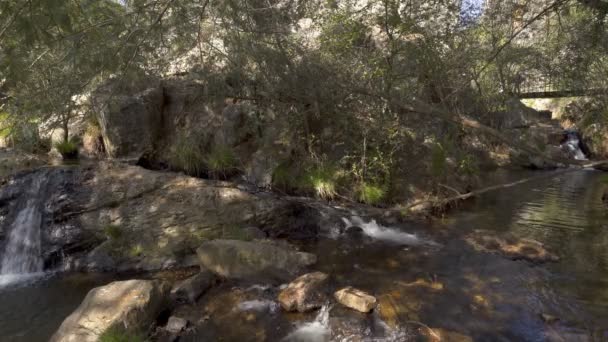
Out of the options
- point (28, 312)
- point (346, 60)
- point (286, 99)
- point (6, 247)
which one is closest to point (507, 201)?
point (346, 60)

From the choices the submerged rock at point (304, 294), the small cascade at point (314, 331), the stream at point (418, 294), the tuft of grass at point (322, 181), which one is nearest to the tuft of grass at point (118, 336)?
the stream at point (418, 294)

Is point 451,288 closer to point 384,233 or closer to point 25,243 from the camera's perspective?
point 384,233

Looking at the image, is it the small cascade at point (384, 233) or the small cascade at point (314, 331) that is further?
the small cascade at point (384, 233)

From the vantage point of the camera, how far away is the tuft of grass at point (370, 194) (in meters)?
8.49

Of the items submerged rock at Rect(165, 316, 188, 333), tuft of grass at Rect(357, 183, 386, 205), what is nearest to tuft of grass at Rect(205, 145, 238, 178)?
tuft of grass at Rect(357, 183, 386, 205)

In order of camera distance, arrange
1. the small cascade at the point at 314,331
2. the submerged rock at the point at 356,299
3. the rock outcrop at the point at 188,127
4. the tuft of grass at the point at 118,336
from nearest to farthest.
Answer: the tuft of grass at the point at 118,336, the small cascade at the point at 314,331, the submerged rock at the point at 356,299, the rock outcrop at the point at 188,127

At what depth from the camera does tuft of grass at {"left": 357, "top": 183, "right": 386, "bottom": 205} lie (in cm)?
849

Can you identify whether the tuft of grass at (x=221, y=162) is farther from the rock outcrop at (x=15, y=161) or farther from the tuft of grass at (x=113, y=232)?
the rock outcrop at (x=15, y=161)

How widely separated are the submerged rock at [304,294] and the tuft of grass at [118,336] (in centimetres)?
169

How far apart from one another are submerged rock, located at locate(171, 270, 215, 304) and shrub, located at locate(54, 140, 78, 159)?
7.10 metres

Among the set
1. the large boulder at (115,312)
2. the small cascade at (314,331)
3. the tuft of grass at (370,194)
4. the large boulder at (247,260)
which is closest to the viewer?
the large boulder at (115,312)

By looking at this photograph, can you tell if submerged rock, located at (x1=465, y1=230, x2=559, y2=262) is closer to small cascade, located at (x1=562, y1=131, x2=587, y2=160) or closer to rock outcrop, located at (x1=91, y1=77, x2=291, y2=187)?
rock outcrop, located at (x1=91, y1=77, x2=291, y2=187)

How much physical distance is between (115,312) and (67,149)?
799cm

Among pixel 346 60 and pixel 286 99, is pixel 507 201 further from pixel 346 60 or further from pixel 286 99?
pixel 286 99
